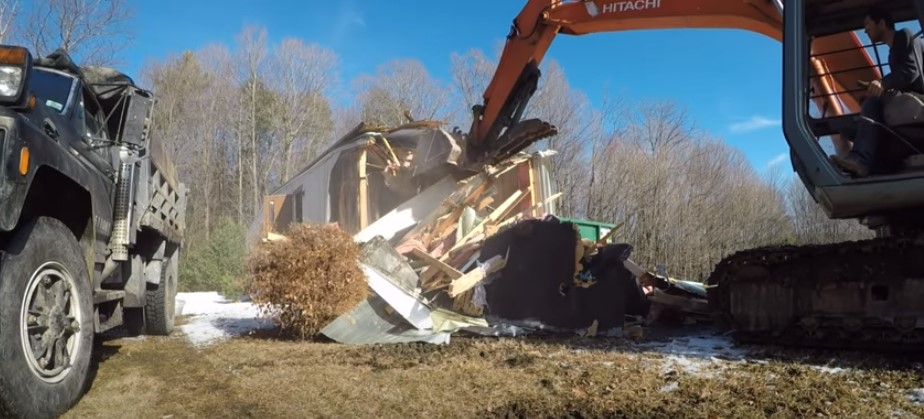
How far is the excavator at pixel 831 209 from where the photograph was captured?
488cm

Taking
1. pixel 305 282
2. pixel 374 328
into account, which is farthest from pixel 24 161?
pixel 374 328

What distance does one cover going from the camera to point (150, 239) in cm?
724

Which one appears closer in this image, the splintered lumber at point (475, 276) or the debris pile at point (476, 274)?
the debris pile at point (476, 274)

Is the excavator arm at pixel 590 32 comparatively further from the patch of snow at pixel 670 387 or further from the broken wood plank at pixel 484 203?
the patch of snow at pixel 670 387

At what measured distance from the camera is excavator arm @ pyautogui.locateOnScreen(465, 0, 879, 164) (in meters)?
5.64

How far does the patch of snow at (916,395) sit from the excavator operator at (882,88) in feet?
5.54

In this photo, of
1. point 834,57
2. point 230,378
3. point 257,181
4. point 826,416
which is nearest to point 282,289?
point 230,378

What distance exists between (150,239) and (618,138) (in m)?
26.2

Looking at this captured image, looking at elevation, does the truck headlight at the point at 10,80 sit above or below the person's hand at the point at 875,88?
below

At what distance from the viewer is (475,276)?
839 centimetres

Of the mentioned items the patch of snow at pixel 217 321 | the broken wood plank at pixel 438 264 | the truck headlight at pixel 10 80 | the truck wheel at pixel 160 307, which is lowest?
the patch of snow at pixel 217 321

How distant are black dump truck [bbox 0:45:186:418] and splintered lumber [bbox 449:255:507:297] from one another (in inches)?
146

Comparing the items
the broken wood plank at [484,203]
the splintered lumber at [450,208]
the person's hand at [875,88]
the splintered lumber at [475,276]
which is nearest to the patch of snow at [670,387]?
the person's hand at [875,88]

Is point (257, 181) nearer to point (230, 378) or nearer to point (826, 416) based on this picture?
point (230, 378)
